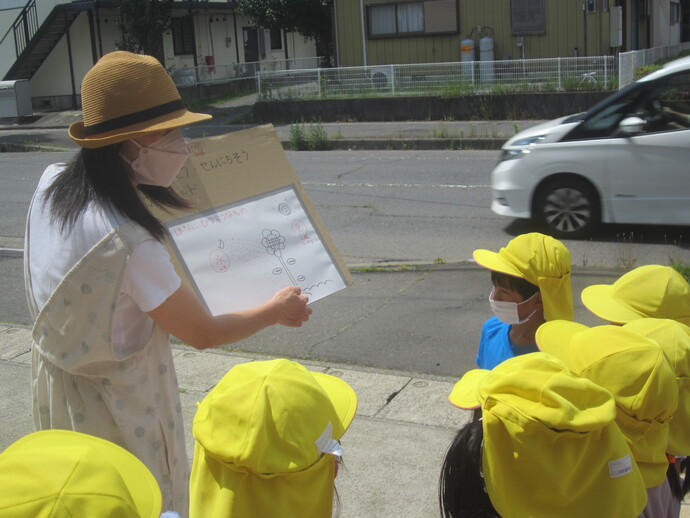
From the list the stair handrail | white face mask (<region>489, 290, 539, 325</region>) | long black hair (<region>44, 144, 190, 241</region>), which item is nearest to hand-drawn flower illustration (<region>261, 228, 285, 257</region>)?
long black hair (<region>44, 144, 190, 241</region>)

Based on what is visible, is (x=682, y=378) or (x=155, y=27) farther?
(x=155, y=27)

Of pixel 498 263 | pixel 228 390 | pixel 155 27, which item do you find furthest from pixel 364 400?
pixel 155 27

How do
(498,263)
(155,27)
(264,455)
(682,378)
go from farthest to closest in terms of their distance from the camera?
(155,27) < (498,263) < (682,378) < (264,455)

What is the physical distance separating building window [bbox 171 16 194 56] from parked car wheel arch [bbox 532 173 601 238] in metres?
24.1

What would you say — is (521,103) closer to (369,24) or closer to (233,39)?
(369,24)

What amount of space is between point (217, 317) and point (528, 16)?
2204cm

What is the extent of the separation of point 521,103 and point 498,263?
16.2 metres

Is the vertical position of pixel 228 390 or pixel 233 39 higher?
pixel 233 39

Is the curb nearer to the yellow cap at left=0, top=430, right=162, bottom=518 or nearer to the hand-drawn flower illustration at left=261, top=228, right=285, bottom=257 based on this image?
the hand-drawn flower illustration at left=261, top=228, right=285, bottom=257

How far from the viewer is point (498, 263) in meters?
3.42

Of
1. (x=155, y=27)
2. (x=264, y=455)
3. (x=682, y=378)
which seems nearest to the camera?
(x=264, y=455)

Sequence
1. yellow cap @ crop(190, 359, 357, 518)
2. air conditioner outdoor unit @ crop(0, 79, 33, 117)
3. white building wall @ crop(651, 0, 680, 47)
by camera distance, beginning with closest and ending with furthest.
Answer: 1. yellow cap @ crop(190, 359, 357, 518)
2. air conditioner outdoor unit @ crop(0, 79, 33, 117)
3. white building wall @ crop(651, 0, 680, 47)

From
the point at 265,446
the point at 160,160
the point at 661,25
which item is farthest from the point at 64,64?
the point at 265,446

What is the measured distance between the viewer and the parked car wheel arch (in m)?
8.70
